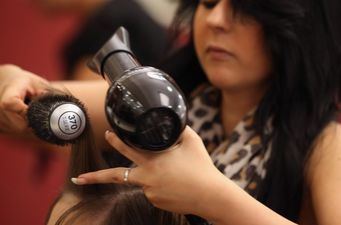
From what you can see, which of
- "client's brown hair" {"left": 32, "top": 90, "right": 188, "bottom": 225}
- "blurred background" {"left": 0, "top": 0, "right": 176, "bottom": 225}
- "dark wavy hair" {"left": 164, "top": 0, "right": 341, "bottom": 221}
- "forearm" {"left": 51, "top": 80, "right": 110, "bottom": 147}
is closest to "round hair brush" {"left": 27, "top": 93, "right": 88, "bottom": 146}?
"client's brown hair" {"left": 32, "top": 90, "right": 188, "bottom": 225}

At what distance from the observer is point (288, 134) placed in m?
0.94

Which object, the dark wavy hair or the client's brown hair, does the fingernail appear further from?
the dark wavy hair

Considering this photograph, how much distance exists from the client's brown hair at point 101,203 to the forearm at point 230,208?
0.09m

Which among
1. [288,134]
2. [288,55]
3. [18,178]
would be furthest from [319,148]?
[18,178]

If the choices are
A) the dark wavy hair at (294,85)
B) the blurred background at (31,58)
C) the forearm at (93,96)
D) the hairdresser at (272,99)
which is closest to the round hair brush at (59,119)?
the hairdresser at (272,99)

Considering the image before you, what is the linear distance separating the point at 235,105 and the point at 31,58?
3.68ft

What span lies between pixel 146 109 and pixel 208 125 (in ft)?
1.79

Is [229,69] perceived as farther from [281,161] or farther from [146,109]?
[146,109]

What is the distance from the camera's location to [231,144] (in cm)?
97

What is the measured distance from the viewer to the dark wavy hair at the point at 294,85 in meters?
0.91

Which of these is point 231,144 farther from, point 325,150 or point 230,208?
point 230,208

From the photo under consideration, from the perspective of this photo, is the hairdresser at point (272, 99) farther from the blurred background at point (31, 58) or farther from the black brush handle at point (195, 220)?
the blurred background at point (31, 58)

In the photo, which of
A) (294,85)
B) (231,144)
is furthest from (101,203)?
(294,85)

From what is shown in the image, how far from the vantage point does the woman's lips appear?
3.07 feet
